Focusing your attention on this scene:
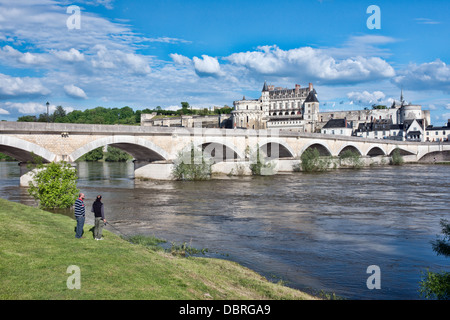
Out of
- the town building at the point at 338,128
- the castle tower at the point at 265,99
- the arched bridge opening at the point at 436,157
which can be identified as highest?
the castle tower at the point at 265,99

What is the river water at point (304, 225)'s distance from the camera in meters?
12.1

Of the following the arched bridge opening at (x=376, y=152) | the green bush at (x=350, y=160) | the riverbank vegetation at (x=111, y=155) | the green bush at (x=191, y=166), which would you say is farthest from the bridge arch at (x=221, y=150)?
the arched bridge opening at (x=376, y=152)

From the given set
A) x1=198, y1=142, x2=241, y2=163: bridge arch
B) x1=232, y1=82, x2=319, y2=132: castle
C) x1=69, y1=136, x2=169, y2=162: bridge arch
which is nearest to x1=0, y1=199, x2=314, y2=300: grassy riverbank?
x1=69, y1=136, x2=169, y2=162: bridge arch

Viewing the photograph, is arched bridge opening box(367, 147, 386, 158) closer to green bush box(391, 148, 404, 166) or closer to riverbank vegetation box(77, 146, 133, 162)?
green bush box(391, 148, 404, 166)

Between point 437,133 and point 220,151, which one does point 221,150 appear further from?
point 437,133

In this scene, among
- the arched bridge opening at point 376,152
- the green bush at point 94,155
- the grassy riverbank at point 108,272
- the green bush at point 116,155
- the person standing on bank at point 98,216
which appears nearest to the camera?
the grassy riverbank at point 108,272

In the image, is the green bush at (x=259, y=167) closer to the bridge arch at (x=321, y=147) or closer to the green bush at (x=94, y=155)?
the bridge arch at (x=321, y=147)

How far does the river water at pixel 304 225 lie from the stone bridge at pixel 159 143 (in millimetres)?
3617

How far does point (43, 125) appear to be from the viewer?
29172 mm

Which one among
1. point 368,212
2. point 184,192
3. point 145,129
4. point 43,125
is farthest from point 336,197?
point 43,125

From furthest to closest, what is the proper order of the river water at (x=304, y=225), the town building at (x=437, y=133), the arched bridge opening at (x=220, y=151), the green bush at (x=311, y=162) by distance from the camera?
the town building at (x=437, y=133)
the green bush at (x=311, y=162)
the arched bridge opening at (x=220, y=151)
the river water at (x=304, y=225)

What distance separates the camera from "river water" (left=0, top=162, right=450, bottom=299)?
1210 centimetres

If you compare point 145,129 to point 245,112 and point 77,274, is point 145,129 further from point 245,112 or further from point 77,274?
point 245,112
